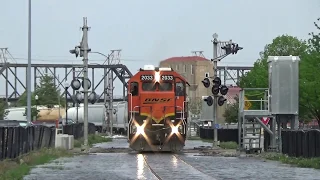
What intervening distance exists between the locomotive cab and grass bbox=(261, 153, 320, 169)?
5227 millimetres

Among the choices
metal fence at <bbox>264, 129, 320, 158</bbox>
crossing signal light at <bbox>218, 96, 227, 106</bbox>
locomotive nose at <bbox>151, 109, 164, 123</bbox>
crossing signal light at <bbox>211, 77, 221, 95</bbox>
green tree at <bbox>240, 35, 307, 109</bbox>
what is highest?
green tree at <bbox>240, 35, 307, 109</bbox>

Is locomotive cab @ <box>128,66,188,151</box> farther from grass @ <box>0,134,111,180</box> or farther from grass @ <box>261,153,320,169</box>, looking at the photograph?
grass @ <box>261,153,320,169</box>

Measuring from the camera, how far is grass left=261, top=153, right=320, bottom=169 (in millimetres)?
26355

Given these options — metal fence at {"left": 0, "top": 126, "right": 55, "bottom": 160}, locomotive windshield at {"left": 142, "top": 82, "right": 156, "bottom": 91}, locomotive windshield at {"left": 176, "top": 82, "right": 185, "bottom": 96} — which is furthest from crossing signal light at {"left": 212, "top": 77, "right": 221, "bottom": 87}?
metal fence at {"left": 0, "top": 126, "right": 55, "bottom": 160}

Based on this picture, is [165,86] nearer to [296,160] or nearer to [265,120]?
[265,120]

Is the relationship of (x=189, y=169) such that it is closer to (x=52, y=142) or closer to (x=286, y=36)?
(x=52, y=142)

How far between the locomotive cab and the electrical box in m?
5.20

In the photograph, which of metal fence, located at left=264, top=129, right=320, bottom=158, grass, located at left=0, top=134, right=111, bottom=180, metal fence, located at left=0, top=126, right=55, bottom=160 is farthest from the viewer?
metal fence, located at left=264, top=129, right=320, bottom=158

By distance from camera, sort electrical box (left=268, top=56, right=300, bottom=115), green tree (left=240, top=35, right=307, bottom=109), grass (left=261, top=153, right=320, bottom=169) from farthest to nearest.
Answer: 1. green tree (left=240, top=35, right=307, bottom=109)
2. electrical box (left=268, top=56, right=300, bottom=115)
3. grass (left=261, top=153, right=320, bottom=169)

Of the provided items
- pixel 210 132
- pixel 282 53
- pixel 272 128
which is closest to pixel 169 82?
pixel 272 128

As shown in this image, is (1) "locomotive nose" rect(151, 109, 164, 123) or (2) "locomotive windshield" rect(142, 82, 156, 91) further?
(2) "locomotive windshield" rect(142, 82, 156, 91)

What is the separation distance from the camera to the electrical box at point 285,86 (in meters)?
34.5

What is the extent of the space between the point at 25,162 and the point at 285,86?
14226mm

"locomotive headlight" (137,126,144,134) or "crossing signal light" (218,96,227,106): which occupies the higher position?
"crossing signal light" (218,96,227,106)
